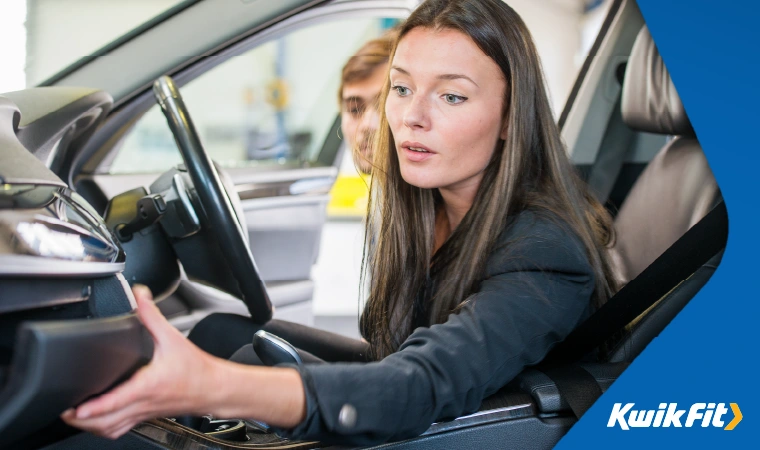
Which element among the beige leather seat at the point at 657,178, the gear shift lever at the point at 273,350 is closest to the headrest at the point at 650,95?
the beige leather seat at the point at 657,178

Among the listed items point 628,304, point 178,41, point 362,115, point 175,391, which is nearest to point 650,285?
point 628,304

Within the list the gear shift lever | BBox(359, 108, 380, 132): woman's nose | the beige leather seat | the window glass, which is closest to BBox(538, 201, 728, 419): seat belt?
the beige leather seat

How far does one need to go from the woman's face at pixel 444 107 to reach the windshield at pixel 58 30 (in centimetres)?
55

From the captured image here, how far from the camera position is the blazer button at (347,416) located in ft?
2.20

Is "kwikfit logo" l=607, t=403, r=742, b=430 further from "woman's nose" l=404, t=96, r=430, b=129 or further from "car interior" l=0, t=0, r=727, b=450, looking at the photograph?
"woman's nose" l=404, t=96, r=430, b=129

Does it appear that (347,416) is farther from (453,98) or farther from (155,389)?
(453,98)

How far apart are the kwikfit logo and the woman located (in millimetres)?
118

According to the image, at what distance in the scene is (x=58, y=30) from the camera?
1.20 meters

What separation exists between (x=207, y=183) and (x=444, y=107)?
1.28ft

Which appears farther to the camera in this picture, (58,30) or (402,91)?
(58,30)

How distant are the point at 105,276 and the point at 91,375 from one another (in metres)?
0.21

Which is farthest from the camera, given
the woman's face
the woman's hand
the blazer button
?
the woman's face

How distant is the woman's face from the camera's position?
0.99 metres

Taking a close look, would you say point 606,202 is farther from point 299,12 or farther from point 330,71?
point 299,12
